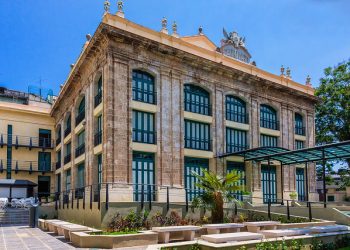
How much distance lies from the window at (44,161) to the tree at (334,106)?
90.2 ft

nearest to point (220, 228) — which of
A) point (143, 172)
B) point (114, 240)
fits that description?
point (114, 240)

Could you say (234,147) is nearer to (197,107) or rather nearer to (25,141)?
(197,107)

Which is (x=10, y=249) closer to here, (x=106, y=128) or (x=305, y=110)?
(x=106, y=128)

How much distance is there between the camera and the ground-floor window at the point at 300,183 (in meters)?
32.4

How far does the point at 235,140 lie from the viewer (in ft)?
92.3

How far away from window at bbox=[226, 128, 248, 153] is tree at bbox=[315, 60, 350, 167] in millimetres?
14804

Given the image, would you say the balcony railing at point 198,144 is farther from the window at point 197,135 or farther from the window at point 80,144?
the window at point 80,144

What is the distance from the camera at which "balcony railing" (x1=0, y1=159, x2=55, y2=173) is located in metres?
36.8

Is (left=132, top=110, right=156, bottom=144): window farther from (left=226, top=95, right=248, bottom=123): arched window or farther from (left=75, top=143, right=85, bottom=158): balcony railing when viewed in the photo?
(left=226, top=95, right=248, bottom=123): arched window

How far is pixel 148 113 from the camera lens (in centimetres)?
2336

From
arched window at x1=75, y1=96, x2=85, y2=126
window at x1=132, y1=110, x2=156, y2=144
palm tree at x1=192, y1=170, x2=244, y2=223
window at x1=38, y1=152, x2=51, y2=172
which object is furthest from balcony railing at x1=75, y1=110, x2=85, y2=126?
palm tree at x1=192, y1=170, x2=244, y2=223

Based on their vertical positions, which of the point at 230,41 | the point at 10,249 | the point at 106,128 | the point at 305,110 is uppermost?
the point at 230,41

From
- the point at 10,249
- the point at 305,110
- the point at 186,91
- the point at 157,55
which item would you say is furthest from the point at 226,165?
the point at 10,249

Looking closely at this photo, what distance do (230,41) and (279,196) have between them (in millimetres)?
12272
